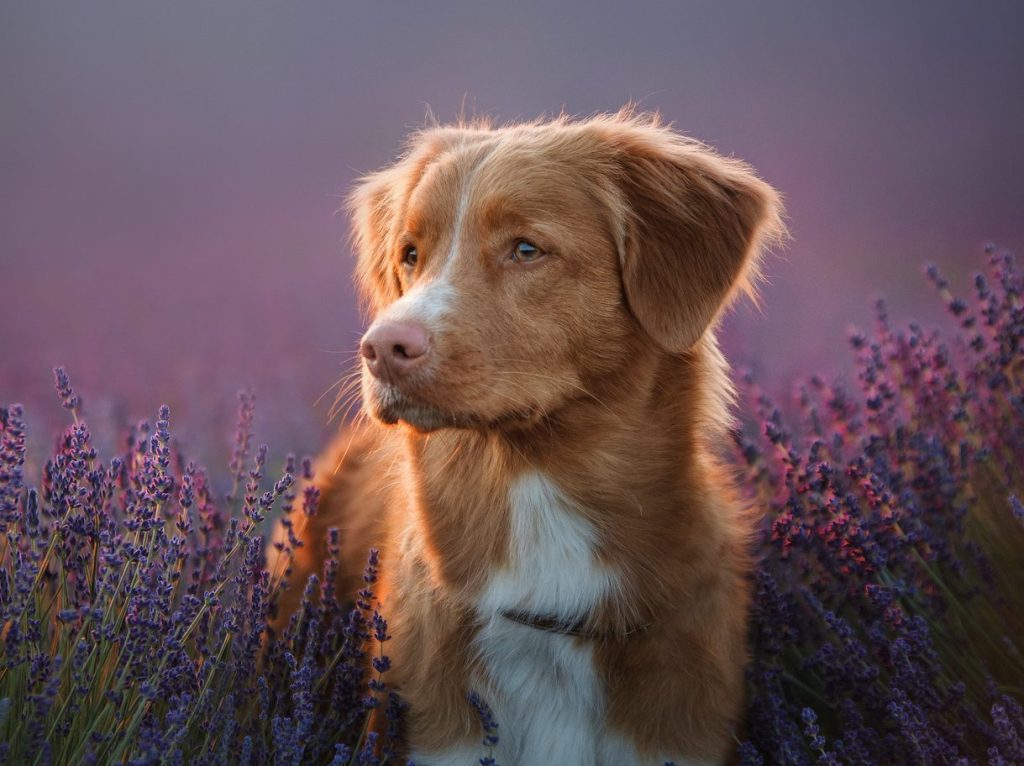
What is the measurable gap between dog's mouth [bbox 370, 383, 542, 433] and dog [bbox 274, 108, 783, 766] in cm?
2

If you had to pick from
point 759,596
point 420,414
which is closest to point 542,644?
point 420,414

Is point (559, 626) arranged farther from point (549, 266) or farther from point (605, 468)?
point (549, 266)

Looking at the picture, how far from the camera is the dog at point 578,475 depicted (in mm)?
2711

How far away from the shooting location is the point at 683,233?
2871 millimetres

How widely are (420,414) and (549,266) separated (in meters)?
0.52

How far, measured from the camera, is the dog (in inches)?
107

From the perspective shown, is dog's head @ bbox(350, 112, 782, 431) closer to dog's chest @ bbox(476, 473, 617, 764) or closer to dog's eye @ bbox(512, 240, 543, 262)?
dog's eye @ bbox(512, 240, 543, 262)

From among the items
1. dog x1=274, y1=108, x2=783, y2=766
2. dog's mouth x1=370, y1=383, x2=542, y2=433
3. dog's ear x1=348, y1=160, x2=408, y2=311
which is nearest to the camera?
dog's mouth x1=370, y1=383, x2=542, y2=433

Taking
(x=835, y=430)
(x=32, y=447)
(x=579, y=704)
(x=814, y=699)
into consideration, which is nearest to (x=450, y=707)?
(x=579, y=704)

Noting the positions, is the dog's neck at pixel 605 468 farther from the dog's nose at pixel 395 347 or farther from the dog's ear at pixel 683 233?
the dog's nose at pixel 395 347

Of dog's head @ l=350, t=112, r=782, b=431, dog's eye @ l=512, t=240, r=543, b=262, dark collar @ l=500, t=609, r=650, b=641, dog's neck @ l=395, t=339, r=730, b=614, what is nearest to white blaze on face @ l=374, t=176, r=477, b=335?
dog's head @ l=350, t=112, r=782, b=431

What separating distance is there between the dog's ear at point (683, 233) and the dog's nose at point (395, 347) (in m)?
0.64

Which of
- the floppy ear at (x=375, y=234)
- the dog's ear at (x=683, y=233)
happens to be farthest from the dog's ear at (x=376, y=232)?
the dog's ear at (x=683, y=233)

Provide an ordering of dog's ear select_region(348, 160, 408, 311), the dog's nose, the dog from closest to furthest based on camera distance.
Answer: the dog's nose → the dog → dog's ear select_region(348, 160, 408, 311)
